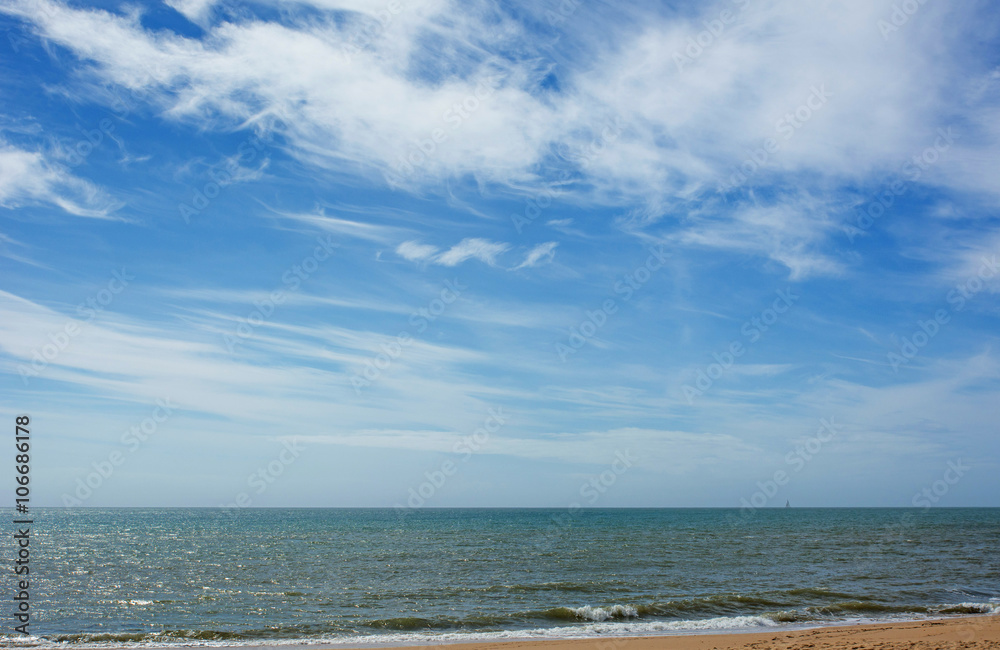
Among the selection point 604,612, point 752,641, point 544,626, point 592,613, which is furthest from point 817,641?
point 544,626

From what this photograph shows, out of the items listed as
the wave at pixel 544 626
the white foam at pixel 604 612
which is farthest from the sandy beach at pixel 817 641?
Answer: the white foam at pixel 604 612

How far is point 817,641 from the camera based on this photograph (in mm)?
16531

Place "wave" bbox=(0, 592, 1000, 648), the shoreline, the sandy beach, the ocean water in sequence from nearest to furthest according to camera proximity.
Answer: the sandy beach
the shoreline
"wave" bbox=(0, 592, 1000, 648)
the ocean water

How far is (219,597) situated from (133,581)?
743 cm

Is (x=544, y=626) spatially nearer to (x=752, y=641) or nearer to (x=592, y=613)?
(x=592, y=613)

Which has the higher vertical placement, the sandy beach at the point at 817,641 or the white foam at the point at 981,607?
the sandy beach at the point at 817,641

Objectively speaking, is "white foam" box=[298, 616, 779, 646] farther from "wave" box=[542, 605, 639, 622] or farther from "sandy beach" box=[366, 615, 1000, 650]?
"sandy beach" box=[366, 615, 1000, 650]

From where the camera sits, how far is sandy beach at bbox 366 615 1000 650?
15984mm

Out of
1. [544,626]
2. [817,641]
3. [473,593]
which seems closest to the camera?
[817,641]

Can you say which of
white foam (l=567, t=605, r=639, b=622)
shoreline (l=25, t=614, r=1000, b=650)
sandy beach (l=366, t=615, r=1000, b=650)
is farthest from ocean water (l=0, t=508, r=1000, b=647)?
sandy beach (l=366, t=615, r=1000, b=650)

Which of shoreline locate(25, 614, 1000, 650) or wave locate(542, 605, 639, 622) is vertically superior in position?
shoreline locate(25, 614, 1000, 650)

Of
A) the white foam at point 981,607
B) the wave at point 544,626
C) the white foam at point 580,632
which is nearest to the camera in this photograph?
the wave at point 544,626

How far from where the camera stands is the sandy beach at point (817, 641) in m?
16.0

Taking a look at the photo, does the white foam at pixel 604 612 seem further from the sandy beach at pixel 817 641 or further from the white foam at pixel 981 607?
the white foam at pixel 981 607
